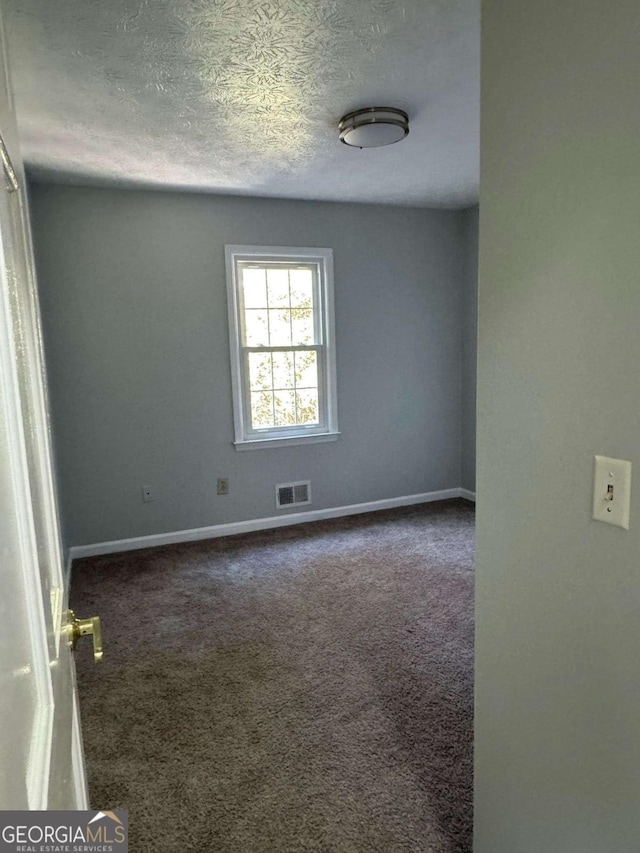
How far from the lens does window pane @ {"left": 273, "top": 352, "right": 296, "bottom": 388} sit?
4234mm

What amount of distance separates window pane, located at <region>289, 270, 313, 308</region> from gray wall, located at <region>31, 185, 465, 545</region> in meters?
0.24

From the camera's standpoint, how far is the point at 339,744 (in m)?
1.95

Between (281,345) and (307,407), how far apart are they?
553mm

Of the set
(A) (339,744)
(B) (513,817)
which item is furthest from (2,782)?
(A) (339,744)

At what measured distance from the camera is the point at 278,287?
4.19 m

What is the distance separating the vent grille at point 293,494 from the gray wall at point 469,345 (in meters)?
1.46

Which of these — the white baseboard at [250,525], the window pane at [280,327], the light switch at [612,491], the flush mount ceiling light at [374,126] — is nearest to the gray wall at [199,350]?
the white baseboard at [250,525]

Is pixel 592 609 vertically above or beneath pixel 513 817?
above

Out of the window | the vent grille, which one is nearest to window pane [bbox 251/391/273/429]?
the window

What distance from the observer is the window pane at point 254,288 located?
13.4 feet

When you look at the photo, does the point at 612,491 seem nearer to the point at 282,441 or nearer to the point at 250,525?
the point at 282,441

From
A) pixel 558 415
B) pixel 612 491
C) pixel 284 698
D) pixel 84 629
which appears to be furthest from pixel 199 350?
pixel 612 491

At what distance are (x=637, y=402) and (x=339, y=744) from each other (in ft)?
5.46

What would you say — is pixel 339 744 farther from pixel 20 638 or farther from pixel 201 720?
pixel 20 638
